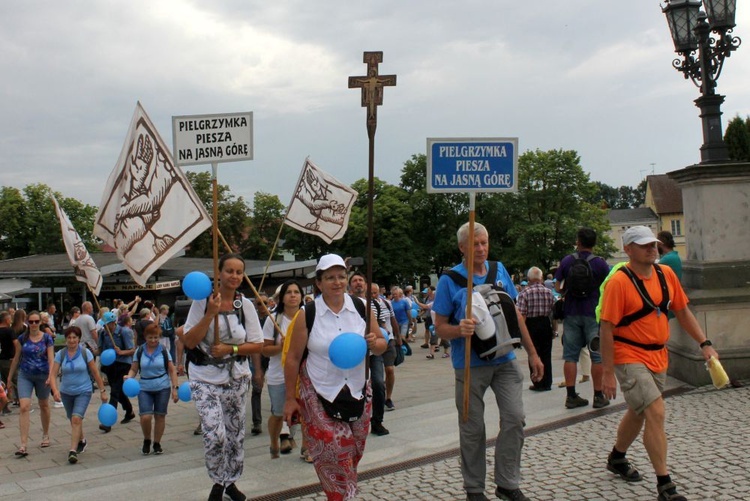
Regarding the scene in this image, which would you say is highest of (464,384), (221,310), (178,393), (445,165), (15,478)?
(445,165)

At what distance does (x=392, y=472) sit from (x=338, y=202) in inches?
296

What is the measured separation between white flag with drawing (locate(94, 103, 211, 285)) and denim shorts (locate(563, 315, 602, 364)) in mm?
4073

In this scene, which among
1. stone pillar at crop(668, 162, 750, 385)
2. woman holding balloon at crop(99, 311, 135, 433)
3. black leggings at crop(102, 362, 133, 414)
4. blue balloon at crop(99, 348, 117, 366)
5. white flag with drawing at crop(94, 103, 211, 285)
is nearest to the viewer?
white flag with drawing at crop(94, 103, 211, 285)

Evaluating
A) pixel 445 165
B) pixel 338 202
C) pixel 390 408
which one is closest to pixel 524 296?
pixel 390 408

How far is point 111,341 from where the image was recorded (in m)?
12.3

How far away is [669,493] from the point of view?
4945mm

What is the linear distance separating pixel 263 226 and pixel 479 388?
62.5 meters

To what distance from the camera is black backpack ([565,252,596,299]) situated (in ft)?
27.5

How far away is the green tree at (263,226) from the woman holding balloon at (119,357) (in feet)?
173

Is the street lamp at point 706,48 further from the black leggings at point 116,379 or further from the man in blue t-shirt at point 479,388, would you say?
the black leggings at point 116,379

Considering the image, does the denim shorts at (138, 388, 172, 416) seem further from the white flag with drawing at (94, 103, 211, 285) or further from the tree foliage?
the tree foliage

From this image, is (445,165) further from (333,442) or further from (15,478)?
(15,478)

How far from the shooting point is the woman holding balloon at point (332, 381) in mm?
4645

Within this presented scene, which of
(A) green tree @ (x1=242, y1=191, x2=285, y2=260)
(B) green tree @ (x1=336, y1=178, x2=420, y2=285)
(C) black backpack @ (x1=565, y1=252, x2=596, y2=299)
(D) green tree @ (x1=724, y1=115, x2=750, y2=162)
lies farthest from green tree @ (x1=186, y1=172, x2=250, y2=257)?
(C) black backpack @ (x1=565, y1=252, x2=596, y2=299)
